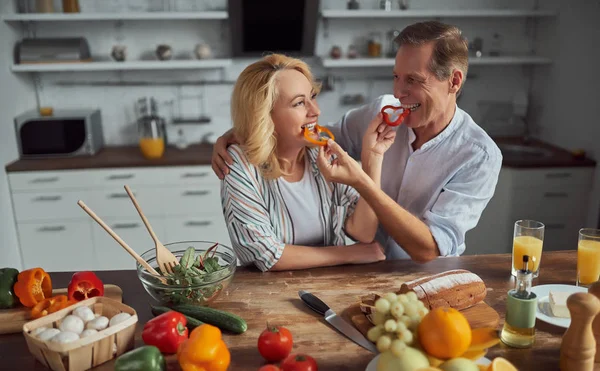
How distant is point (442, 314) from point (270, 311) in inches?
22.2

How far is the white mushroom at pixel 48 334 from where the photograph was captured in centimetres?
117

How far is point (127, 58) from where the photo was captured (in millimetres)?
3984

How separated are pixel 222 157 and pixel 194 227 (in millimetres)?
1892

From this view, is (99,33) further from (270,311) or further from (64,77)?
(270,311)

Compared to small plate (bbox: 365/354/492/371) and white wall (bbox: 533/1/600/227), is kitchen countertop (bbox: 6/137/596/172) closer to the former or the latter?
white wall (bbox: 533/1/600/227)

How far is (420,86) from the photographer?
188 cm

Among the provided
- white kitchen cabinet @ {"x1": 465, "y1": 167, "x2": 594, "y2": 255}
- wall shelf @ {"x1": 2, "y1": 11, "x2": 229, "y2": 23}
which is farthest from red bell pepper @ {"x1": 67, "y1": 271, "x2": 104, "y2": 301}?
white kitchen cabinet @ {"x1": 465, "y1": 167, "x2": 594, "y2": 255}

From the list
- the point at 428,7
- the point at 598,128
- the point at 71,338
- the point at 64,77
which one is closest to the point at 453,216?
the point at 71,338

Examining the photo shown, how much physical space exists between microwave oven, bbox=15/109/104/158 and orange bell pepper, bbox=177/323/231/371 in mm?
2909

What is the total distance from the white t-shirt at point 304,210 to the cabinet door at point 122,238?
6.47 ft

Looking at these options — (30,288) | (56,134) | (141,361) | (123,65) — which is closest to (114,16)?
(123,65)

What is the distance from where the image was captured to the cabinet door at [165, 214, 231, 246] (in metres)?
3.67

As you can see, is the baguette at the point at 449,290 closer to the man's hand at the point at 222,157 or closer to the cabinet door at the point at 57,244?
the man's hand at the point at 222,157

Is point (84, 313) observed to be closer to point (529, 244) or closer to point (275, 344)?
point (275, 344)
